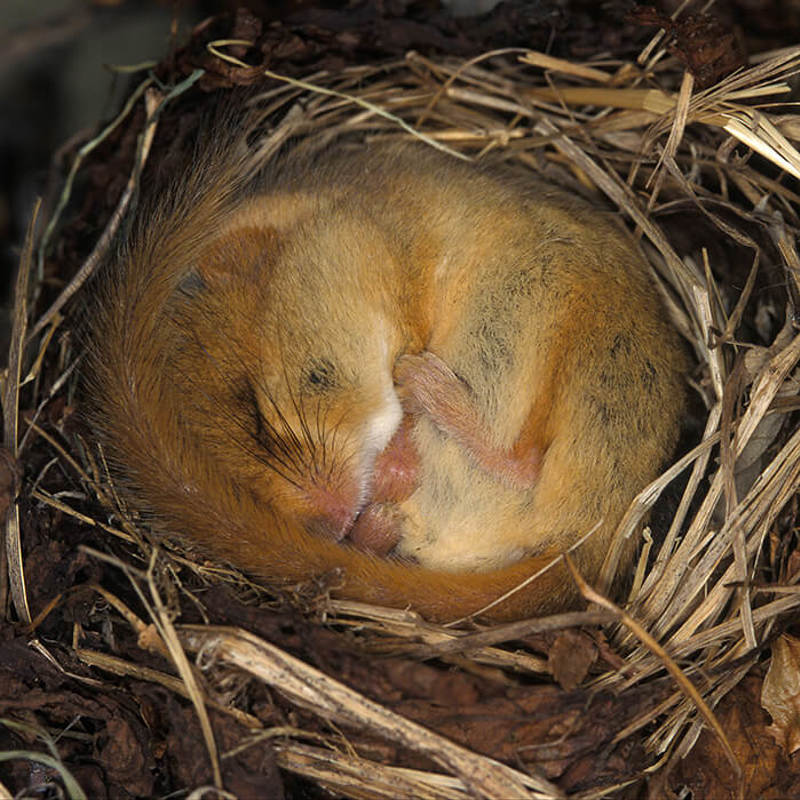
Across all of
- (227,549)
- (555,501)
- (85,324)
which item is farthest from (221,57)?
(555,501)

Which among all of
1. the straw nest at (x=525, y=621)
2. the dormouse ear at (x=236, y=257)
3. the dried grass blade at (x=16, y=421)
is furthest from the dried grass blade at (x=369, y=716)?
the dormouse ear at (x=236, y=257)

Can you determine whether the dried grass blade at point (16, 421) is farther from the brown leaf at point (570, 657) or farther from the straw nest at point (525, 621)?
the brown leaf at point (570, 657)

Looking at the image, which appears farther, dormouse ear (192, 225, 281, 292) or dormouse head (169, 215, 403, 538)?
dormouse ear (192, 225, 281, 292)

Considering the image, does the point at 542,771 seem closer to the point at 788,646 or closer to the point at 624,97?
the point at 788,646

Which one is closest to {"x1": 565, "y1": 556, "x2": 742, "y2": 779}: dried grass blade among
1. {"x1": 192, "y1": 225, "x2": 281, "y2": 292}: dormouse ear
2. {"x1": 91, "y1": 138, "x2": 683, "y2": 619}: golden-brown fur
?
{"x1": 91, "y1": 138, "x2": 683, "y2": 619}: golden-brown fur

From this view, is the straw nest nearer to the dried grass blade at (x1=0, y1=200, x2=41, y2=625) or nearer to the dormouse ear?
the dried grass blade at (x1=0, y1=200, x2=41, y2=625)

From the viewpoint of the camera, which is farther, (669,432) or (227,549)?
(669,432)

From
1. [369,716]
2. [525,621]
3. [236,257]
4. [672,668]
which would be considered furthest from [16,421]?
[672,668]
